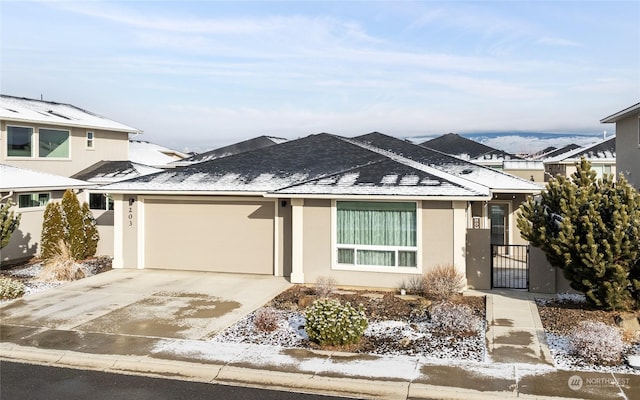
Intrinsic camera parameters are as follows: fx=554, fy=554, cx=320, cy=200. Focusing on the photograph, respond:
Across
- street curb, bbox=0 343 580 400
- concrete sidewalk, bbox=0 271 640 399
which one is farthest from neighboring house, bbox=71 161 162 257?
street curb, bbox=0 343 580 400

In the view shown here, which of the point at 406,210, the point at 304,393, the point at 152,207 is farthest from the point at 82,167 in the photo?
the point at 304,393

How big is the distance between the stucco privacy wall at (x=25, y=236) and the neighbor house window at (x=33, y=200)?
0.45 feet

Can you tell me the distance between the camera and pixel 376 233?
48.9 ft

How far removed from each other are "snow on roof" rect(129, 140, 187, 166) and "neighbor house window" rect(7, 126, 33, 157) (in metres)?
12.6

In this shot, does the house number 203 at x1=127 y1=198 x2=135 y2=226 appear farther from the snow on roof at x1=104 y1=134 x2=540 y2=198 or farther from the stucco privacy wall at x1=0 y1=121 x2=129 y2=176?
the stucco privacy wall at x1=0 y1=121 x2=129 y2=176

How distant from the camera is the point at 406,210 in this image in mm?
14586

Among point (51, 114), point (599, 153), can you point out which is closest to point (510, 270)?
point (51, 114)

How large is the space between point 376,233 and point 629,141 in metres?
12.5

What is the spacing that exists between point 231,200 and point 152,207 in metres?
2.80

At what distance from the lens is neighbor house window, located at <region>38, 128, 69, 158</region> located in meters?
23.0

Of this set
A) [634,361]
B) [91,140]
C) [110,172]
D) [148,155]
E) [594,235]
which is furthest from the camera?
[148,155]

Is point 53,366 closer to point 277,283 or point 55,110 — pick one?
point 277,283

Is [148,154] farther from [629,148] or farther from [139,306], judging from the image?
[629,148]

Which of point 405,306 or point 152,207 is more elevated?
point 152,207
